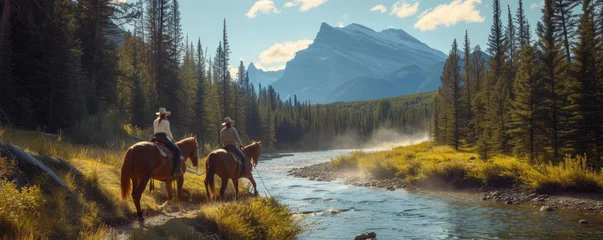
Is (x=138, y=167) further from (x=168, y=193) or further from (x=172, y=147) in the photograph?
(x=168, y=193)

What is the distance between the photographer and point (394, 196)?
2558 cm

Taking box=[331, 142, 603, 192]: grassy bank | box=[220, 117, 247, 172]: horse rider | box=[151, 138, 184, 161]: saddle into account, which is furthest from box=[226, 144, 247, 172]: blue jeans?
box=[331, 142, 603, 192]: grassy bank

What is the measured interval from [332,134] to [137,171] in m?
132

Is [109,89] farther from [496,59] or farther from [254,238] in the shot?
[496,59]

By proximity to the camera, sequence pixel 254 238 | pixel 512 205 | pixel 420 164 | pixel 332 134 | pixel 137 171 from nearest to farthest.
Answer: pixel 137 171, pixel 254 238, pixel 512 205, pixel 420 164, pixel 332 134

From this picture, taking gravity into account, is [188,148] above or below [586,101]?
below

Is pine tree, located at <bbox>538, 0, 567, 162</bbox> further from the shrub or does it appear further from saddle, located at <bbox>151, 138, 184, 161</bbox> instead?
saddle, located at <bbox>151, 138, 184, 161</bbox>

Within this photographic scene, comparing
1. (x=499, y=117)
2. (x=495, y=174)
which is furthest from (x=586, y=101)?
(x=499, y=117)

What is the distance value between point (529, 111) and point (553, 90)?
2.02m

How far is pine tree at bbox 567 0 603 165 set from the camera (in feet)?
80.0

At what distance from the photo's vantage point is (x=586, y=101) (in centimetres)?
2495

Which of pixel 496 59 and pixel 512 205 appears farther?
pixel 496 59

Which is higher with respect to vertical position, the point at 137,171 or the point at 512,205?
the point at 137,171

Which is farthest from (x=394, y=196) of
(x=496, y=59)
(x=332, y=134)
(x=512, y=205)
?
(x=332, y=134)
